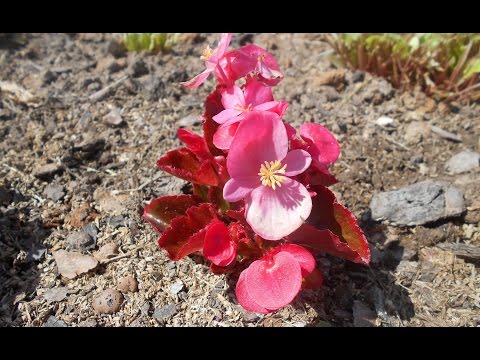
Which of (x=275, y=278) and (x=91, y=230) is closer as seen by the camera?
(x=275, y=278)

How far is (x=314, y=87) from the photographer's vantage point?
111 inches

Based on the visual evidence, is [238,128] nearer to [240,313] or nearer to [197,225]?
[197,225]

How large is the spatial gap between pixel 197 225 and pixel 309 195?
404 millimetres

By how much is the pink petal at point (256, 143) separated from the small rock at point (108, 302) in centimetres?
64

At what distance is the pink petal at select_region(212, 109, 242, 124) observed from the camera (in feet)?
5.43

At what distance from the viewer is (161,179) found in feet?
7.43

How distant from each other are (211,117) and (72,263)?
2.38ft

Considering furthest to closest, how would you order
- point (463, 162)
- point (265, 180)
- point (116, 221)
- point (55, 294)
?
point (463, 162) < point (116, 221) < point (55, 294) < point (265, 180)

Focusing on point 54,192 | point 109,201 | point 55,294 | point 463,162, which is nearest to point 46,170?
point 54,192

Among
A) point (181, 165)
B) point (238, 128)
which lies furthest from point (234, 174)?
point (181, 165)

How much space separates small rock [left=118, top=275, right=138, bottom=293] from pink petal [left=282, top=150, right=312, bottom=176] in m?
0.70

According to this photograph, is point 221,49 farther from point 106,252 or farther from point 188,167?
point 106,252

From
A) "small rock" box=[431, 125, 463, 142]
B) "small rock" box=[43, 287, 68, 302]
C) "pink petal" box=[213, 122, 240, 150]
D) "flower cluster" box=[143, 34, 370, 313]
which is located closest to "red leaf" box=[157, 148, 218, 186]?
"flower cluster" box=[143, 34, 370, 313]

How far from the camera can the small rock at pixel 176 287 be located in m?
1.89
